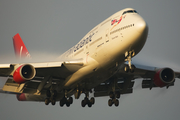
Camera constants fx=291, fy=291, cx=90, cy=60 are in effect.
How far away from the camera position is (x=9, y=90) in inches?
1147

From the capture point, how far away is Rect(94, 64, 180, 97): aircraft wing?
3023 centimetres

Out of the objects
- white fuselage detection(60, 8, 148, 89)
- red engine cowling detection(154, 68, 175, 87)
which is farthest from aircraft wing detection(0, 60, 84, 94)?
red engine cowling detection(154, 68, 175, 87)

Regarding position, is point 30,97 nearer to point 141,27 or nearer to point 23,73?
point 23,73

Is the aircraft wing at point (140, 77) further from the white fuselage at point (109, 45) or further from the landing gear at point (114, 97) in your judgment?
the white fuselage at point (109, 45)

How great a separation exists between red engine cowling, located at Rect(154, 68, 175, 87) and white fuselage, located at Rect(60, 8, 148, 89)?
696 centimetres

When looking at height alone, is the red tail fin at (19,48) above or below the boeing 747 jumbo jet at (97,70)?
above

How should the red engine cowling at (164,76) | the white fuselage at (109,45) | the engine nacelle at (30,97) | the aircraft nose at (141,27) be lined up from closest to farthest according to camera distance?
the aircraft nose at (141,27) < the white fuselage at (109,45) < the red engine cowling at (164,76) < the engine nacelle at (30,97)

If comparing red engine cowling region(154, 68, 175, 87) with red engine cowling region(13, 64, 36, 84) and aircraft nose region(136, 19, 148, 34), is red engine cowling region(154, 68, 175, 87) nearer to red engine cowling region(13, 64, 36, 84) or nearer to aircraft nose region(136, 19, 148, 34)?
aircraft nose region(136, 19, 148, 34)

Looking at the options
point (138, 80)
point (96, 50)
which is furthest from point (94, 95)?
point (96, 50)

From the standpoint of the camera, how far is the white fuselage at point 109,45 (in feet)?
72.3

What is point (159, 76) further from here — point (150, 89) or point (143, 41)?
point (143, 41)

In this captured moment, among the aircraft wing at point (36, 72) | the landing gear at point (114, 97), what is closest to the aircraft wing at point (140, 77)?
the landing gear at point (114, 97)

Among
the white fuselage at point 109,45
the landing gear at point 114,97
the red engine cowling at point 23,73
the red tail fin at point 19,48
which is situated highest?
the red tail fin at point 19,48

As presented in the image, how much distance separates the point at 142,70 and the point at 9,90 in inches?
541
